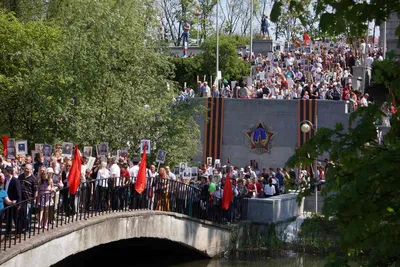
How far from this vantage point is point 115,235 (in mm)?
22391

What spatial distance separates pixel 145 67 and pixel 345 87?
39.2 feet

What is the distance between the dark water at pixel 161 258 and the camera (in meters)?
26.6

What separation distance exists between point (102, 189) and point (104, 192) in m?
0.13

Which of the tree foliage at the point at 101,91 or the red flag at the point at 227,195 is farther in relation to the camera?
the tree foliage at the point at 101,91

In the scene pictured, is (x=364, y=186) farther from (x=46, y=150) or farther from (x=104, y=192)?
(x=46, y=150)

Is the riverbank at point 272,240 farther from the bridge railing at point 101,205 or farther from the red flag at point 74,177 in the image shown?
the red flag at point 74,177

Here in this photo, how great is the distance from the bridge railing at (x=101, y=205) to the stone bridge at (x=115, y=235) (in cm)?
22

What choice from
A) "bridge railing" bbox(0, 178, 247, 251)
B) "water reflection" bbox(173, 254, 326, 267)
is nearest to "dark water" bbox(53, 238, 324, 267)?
"water reflection" bbox(173, 254, 326, 267)

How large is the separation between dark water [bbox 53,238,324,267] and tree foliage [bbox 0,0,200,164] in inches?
151

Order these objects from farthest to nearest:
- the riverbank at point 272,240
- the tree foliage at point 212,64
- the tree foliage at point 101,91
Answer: the tree foliage at point 212,64
the tree foliage at point 101,91
the riverbank at point 272,240

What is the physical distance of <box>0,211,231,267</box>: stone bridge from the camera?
1777 centimetres

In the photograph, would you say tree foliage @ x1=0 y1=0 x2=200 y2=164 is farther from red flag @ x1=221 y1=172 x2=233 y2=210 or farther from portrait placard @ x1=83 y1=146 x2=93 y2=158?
red flag @ x1=221 y1=172 x2=233 y2=210

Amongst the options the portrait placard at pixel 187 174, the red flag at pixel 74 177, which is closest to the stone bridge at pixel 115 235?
→ the red flag at pixel 74 177

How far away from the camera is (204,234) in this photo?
27.3 m
